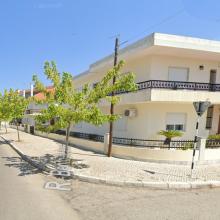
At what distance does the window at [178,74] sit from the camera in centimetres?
1475

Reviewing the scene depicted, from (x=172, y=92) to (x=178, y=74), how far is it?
2.31 meters

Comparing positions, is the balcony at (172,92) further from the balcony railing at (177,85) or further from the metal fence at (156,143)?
the metal fence at (156,143)

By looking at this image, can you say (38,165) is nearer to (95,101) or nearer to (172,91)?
(95,101)

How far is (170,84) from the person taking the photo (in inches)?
543

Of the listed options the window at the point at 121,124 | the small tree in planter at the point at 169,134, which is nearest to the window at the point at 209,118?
the small tree in planter at the point at 169,134

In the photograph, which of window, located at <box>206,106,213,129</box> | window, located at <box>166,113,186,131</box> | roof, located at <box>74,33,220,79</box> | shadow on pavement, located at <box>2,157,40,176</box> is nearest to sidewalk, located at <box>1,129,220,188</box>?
shadow on pavement, located at <box>2,157,40,176</box>

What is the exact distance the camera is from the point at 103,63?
18.0 metres

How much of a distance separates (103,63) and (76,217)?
13.7m

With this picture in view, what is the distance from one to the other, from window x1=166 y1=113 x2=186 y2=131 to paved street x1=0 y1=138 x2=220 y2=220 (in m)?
6.85

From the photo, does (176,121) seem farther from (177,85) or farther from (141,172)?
(141,172)

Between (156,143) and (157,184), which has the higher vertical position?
(156,143)

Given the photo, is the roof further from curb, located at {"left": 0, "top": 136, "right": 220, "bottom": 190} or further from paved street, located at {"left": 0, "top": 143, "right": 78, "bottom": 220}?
paved street, located at {"left": 0, "top": 143, "right": 78, "bottom": 220}

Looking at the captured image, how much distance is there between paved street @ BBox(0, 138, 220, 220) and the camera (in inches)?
223

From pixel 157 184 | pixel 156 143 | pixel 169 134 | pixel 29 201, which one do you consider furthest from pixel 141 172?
pixel 29 201
